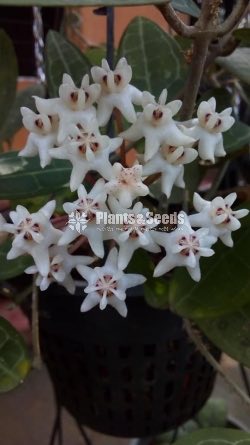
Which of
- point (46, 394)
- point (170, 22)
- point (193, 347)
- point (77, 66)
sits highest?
point (170, 22)

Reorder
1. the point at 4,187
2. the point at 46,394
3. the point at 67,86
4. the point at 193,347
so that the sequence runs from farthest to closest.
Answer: the point at 46,394
the point at 193,347
the point at 4,187
the point at 67,86

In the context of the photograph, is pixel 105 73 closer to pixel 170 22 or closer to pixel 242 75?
pixel 170 22

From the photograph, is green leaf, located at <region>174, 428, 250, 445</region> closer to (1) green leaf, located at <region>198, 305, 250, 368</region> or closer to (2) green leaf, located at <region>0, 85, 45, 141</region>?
(1) green leaf, located at <region>198, 305, 250, 368</region>

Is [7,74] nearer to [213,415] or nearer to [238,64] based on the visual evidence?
[238,64]

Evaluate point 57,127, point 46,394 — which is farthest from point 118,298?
point 46,394

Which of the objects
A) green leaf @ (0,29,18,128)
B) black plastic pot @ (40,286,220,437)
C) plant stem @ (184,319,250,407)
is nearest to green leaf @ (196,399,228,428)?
black plastic pot @ (40,286,220,437)

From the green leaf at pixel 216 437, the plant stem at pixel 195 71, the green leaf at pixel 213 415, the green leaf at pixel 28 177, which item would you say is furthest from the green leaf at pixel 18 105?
the green leaf at pixel 213 415
